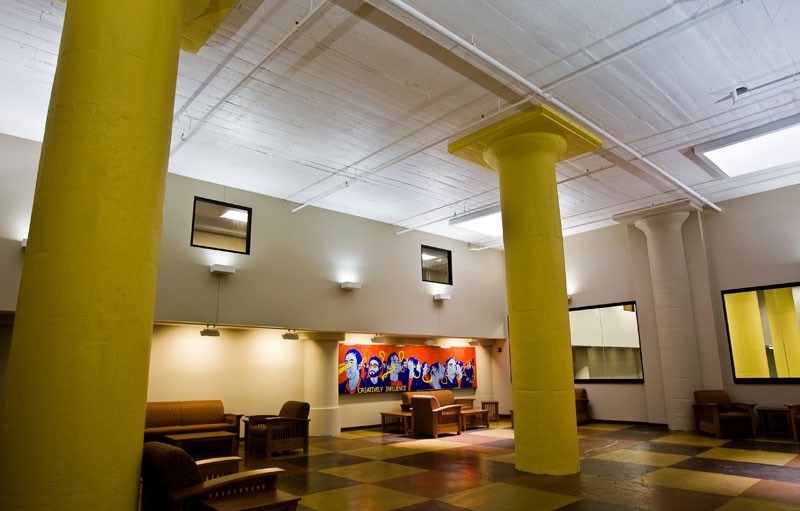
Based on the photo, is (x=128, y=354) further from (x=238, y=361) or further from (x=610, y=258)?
(x=610, y=258)

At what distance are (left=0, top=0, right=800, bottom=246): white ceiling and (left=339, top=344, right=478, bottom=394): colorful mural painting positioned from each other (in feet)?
14.9

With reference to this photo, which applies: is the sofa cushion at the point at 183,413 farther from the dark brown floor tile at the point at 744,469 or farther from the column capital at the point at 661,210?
the column capital at the point at 661,210

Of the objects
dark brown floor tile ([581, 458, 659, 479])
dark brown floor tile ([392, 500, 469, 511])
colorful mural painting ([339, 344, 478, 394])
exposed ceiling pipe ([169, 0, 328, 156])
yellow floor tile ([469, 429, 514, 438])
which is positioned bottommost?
yellow floor tile ([469, 429, 514, 438])

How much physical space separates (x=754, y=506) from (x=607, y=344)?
8249 mm

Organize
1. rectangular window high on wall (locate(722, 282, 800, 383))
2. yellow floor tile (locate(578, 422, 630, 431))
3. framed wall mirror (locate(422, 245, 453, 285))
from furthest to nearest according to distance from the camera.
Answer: framed wall mirror (locate(422, 245, 453, 285)), yellow floor tile (locate(578, 422, 630, 431)), rectangular window high on wall (locate(722, 282, 800, 383))

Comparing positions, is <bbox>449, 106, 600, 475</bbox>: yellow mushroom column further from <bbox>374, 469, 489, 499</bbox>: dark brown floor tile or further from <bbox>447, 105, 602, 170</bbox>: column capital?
<bbox>374, 469, 489, 499</bbox>: dark brown floor tile

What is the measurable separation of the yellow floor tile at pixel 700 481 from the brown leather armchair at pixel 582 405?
5.78m

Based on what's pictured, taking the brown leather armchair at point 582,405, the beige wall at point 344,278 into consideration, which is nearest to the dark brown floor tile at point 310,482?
the beige wall at point 344,278

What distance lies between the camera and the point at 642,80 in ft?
21.2

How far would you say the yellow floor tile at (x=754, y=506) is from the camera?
4.95 metres

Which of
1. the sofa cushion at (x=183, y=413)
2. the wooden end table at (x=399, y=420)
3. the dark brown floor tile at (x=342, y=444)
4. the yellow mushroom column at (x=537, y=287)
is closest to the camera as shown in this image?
the yellow mushroom column at (x=537, y=287)

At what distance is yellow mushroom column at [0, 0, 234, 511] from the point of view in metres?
2.60

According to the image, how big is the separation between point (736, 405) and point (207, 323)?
400 inches

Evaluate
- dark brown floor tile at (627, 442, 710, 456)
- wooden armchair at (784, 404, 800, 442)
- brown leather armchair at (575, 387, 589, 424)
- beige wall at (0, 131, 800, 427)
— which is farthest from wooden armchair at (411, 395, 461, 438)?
wooden armchair at (784, 404, 800, 442)
